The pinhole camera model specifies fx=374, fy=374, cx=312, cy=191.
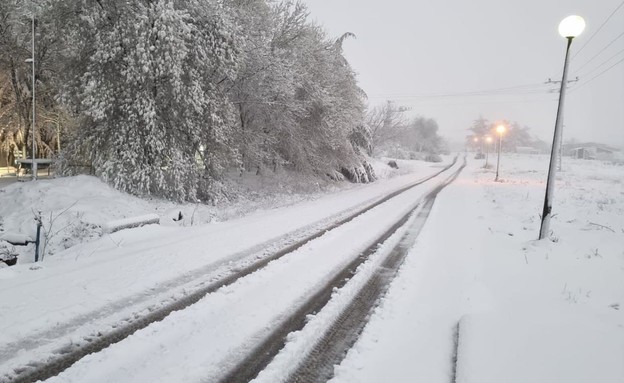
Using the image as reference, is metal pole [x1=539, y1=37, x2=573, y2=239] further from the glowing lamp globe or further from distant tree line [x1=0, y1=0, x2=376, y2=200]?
distant tree line [x1=0, y1=0, x2=376, y2=200]

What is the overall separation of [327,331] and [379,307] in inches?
42.7

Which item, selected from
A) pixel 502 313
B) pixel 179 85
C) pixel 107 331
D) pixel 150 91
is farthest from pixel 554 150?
pixel 150 91

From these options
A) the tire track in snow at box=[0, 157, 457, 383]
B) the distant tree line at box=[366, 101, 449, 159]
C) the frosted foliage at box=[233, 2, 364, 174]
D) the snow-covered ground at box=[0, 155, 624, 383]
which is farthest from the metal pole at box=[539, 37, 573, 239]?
the distant tree line at box=[366, 101, 449, 159]

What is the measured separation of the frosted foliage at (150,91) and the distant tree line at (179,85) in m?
0.04

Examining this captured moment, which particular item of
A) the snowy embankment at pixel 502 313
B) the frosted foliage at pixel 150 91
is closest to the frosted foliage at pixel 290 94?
the frosted foliage at pixel 150 91

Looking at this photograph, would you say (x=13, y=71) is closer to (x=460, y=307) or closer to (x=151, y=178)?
(x=151, y=178)

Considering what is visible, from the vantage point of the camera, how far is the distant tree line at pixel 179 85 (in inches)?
497

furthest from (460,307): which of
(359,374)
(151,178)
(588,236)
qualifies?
(151,178)

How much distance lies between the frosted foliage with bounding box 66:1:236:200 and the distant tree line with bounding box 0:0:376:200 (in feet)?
0.13

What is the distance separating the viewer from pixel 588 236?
10109mm

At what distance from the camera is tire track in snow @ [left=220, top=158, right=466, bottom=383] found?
12.6 feet

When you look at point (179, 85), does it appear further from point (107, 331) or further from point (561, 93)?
point (561, 93)

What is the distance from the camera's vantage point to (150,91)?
13305 mm

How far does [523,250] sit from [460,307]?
4424 millimetres
